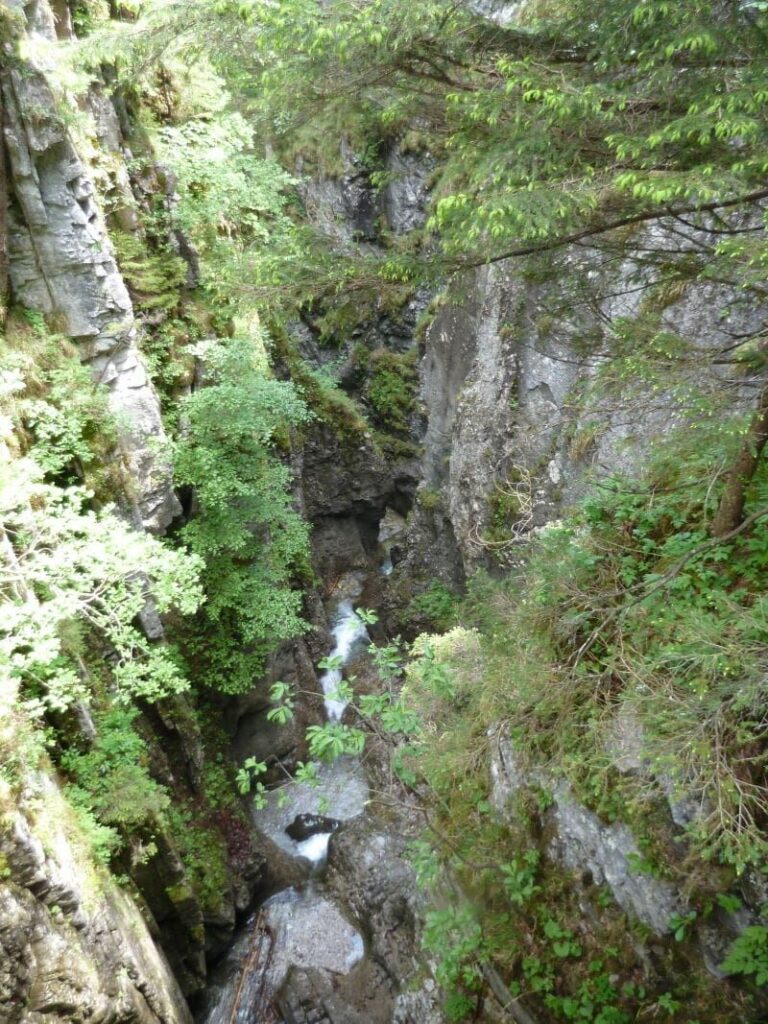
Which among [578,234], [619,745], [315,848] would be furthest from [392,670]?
[315,848]

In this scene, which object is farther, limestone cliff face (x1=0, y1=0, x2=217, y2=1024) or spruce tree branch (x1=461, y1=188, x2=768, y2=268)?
limestone cliff face (x1=0, y1=0, x2=217, y2=1024)

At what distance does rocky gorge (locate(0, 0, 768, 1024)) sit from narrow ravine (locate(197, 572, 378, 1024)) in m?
0.06

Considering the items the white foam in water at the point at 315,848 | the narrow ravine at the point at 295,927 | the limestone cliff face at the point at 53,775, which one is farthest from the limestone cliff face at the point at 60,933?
the white foam in water at the point at 315,848

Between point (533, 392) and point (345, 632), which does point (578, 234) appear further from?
point (345, 632)

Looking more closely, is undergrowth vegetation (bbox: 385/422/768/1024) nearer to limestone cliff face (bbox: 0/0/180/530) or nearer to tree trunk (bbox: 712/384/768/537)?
tree trunk (bbox: 712/384/768/537)

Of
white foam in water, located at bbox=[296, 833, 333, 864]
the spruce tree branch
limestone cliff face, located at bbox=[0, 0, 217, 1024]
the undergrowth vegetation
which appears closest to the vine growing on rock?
limestone cliff face, located at bbox=[0, 0, 217, 1024]

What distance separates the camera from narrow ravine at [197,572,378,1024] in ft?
33.0

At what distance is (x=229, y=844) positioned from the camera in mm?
11438

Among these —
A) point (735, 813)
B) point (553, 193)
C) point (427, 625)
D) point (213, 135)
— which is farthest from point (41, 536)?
point (427, 625)

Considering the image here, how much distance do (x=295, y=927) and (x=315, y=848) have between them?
68.6 inches

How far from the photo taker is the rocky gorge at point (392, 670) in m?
4.66

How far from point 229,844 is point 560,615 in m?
9.28

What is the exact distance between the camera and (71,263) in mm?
9297

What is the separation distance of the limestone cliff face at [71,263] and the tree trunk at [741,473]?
8766 millimetres
